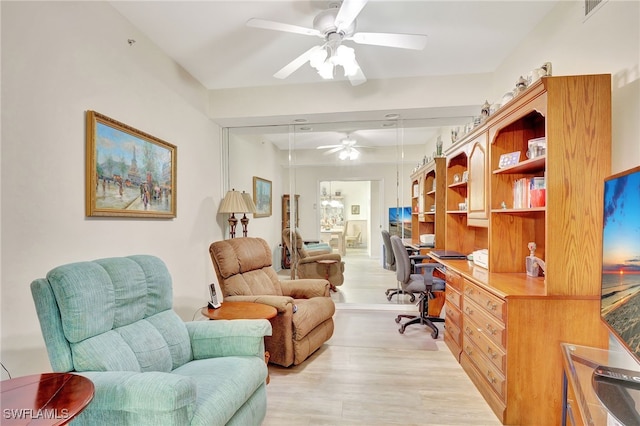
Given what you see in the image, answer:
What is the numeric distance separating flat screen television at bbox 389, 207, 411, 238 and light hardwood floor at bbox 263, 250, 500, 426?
1.45 metres

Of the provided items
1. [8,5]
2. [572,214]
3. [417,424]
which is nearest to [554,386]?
[417,424]

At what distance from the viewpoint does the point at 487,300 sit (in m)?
2.00

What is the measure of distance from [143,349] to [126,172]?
4.61 feet

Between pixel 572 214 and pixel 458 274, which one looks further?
pixel 458 274

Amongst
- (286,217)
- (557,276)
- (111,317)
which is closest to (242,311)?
(111,317)

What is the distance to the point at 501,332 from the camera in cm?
181

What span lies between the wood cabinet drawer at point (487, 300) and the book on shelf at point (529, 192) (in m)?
0.67

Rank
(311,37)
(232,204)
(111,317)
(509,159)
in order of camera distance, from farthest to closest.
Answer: (232,204), (311,37), (509,159), (111,317)

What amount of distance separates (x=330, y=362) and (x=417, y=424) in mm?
928

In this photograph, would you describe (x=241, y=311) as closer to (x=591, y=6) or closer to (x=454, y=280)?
(x=454, y=280)

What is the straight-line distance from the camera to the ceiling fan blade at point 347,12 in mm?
1654

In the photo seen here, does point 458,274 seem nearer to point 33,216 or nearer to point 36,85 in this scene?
point 33,216

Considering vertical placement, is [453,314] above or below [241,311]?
below

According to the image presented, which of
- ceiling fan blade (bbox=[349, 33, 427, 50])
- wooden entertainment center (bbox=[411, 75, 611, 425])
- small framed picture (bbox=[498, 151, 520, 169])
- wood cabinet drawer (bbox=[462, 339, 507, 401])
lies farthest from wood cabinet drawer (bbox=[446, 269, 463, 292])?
ceiling fan blade (bbox=[349, 33, 427, 50])
